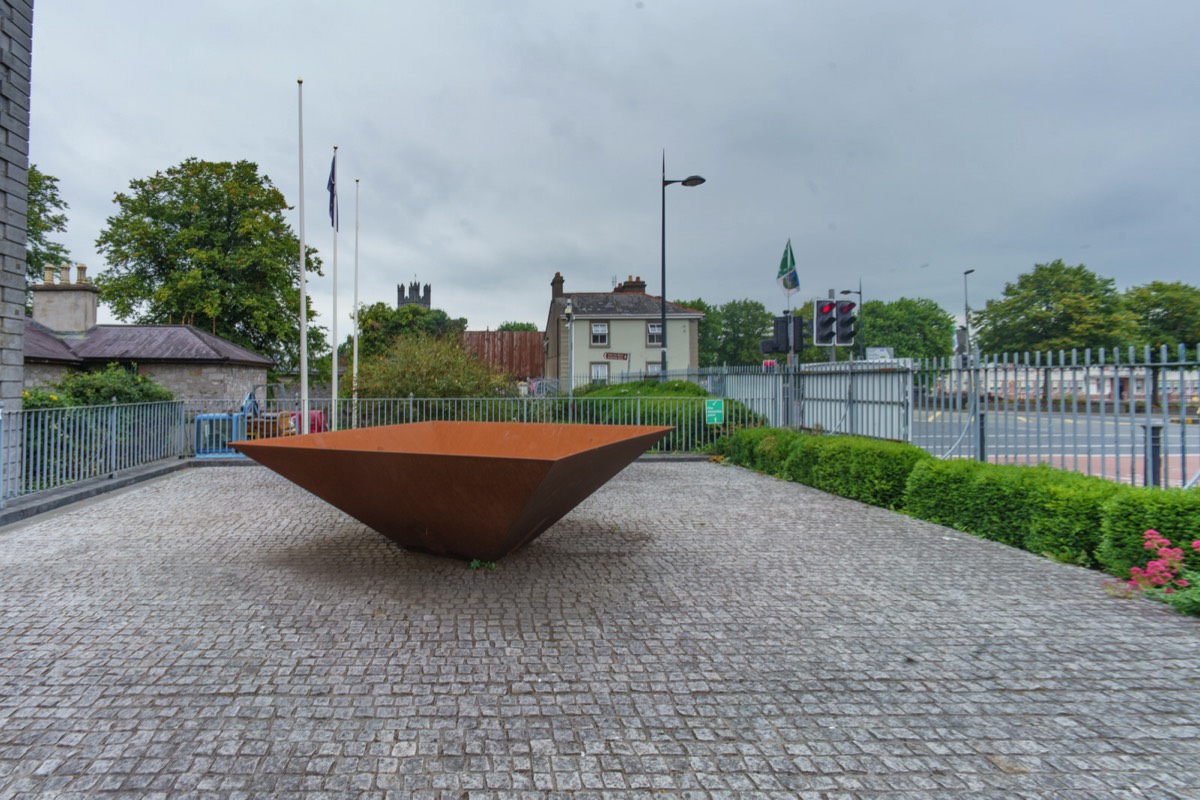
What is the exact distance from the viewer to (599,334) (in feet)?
131

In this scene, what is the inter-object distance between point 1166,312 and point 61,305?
5874 cm

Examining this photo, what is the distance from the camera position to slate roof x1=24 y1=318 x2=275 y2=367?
17.8 meters

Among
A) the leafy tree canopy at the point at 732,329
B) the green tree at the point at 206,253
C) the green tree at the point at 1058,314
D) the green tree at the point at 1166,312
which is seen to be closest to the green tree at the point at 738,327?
the leafy tree canopy at the point at 732,329

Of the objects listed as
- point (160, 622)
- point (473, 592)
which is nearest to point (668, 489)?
point (473, 592)

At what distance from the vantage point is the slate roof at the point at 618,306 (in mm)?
39562

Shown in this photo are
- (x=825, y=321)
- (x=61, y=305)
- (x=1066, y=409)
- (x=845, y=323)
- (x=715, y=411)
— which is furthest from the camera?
(x=61, y=305)

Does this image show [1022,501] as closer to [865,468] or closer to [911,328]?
[865,468]

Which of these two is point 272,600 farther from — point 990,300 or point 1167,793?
point 990,300


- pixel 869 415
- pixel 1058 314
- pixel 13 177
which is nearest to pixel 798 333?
pixel 869 415

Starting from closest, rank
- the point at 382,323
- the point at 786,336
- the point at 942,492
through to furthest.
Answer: the point at 942,492
the point at 786,336
the point at 382,323

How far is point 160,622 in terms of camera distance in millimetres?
4320

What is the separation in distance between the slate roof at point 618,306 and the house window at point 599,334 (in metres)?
0.72

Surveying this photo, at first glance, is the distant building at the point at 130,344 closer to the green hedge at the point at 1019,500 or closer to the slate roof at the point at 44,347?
the slate roof at the point at 44,347

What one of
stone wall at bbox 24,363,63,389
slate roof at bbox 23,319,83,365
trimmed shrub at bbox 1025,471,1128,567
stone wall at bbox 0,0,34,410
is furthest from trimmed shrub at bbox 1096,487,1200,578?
slate roof at bbox 23,319,83,365
